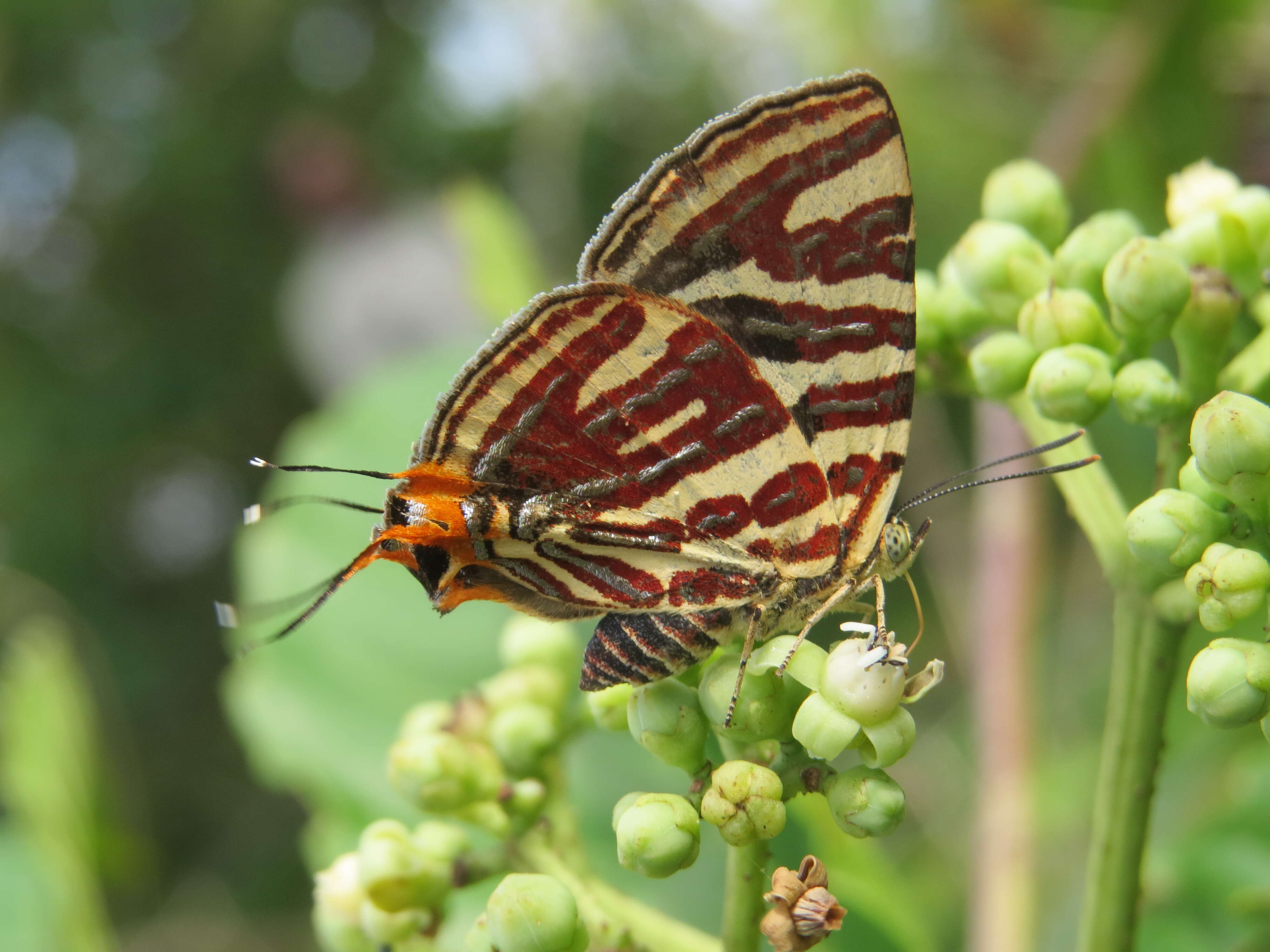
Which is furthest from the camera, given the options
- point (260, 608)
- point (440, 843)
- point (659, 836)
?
point (260, 608)

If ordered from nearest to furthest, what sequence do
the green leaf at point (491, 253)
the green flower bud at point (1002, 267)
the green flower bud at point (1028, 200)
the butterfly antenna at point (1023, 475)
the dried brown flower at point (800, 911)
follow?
the dried brown flower at point (800, 911) < the butterfly antenna at point (1023, 475) < the green flower bud at point (1002, 267) < the green flower bud at point (1028, 200) < the green leaf at point (491, 253)

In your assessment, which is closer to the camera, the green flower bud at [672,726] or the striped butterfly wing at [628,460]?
the green flower bud at [672,726]

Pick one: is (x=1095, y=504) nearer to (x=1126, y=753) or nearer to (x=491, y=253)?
(x=1126, y=753)

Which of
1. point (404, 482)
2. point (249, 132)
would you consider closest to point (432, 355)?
point (404, 482)

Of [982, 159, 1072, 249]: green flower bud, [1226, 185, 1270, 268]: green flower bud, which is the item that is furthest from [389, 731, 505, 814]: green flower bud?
[1226, 185, 1270, 268]: green flower bud

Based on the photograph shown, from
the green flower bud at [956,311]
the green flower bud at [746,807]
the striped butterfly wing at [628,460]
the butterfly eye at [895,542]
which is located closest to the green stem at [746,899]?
the green flower bud at [746,807]

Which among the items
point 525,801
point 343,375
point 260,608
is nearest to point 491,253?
point 260,608

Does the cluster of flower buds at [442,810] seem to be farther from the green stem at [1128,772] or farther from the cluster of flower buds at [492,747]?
the green stem at [1128,772]

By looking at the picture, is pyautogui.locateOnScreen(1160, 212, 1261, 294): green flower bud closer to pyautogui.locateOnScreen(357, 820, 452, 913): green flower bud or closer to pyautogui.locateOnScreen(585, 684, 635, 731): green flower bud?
pyautogui.locateOnScreen(585, 684, 635, 731): green flower bud
